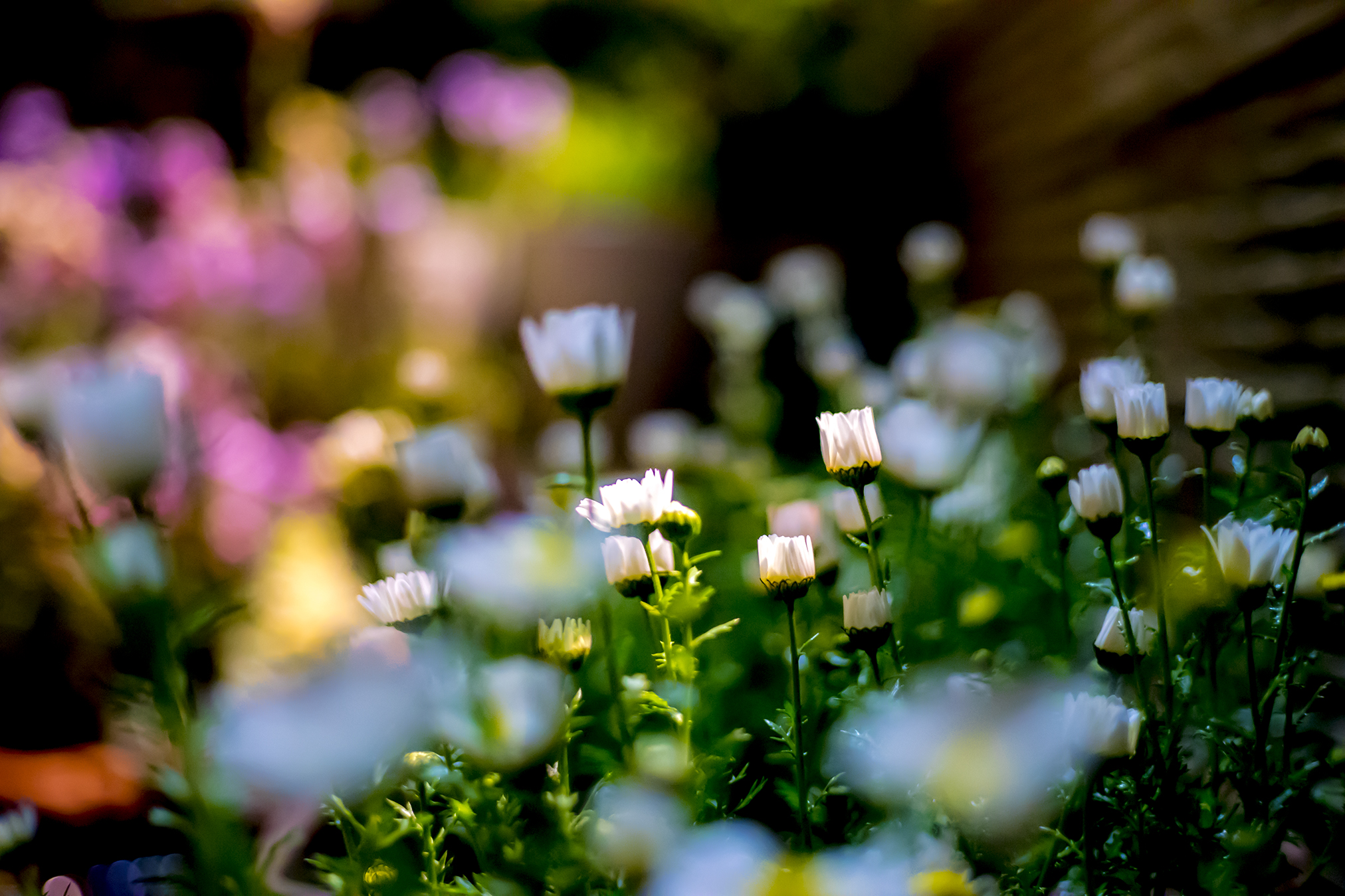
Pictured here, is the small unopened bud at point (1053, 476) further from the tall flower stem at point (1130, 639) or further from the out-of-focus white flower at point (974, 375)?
the out-of-focus white flower at point (974, 375)

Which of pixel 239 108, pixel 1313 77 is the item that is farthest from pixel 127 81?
pixel 1313 77

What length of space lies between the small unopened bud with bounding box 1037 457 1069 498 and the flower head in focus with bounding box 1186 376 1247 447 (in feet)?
0.30

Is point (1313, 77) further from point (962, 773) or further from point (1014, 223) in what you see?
point (1014, 223)

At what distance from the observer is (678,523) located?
509 mm

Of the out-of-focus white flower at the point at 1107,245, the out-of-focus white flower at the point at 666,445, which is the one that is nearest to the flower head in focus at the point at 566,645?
the out-of-focus white flower at the point at 666,445

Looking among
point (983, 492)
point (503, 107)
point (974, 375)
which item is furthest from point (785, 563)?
point (503, 107)

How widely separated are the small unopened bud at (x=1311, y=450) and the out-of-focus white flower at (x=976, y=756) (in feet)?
0.68

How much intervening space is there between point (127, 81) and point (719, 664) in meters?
3.40

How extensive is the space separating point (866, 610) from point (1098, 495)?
144mm

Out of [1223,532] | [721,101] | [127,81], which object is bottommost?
[1223,532]

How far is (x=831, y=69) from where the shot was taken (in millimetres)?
2629

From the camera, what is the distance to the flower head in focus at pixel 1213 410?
1.67ft

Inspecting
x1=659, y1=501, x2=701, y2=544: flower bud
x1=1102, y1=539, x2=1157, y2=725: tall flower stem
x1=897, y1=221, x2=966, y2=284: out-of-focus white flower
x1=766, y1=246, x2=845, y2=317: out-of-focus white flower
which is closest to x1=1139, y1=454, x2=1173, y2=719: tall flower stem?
x1=1102, y1=539, x2=1157, y2=725: tall flower stem

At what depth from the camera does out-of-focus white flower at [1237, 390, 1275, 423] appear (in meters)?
0.55
